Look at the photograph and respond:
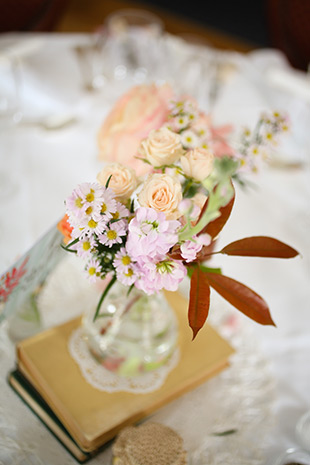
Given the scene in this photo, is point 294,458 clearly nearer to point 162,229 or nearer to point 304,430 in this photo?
point 304,430

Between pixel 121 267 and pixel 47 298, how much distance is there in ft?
1.51

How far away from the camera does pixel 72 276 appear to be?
1.09m

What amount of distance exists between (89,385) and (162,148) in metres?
0.43

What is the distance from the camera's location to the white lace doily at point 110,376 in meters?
0.84

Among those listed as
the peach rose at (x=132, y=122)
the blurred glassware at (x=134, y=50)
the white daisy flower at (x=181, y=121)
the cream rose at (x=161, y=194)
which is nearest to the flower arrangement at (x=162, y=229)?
the cream rose at (x=161, y=194)

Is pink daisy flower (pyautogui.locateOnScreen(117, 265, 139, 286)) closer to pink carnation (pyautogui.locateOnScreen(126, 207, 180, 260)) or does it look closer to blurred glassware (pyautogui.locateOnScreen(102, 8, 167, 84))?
pink carnation (pyautogui.locateOnScreen(126, 207, 180, 260))

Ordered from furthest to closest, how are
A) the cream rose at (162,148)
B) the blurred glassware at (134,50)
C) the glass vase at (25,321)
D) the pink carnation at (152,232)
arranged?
the blurred glassware at (134,50)
the glass vase at (25,321)
the cream rose at (162,148)
the pink carnation at (152,232)

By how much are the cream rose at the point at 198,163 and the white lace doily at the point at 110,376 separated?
39 centimetres

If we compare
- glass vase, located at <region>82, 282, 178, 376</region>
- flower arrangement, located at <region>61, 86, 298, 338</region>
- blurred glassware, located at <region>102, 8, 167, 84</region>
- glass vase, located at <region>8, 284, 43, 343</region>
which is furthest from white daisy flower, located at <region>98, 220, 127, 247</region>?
blurred glassware, located at <region>102, 8, 167, 84</region>

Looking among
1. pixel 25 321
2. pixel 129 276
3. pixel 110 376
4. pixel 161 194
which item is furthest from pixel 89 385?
pixel 161 194

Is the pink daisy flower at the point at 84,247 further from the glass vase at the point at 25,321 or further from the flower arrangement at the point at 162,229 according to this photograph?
the glass vase at the point at 25,321

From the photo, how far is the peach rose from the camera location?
930mm

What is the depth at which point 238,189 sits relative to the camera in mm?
1384

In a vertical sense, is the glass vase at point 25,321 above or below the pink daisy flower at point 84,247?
below
